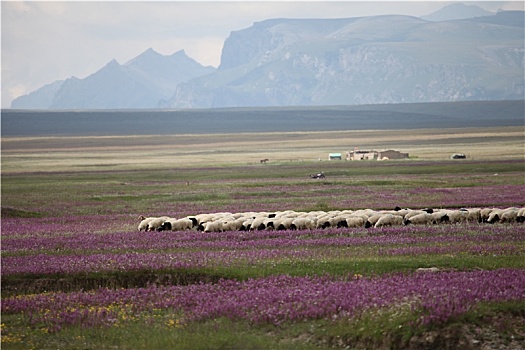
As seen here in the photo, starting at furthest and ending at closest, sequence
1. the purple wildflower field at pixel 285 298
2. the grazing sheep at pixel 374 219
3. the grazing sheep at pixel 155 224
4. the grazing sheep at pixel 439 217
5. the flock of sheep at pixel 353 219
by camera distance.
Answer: the grazing sheep at pixel 155 224, the grazing sheep at pixel 439 217, the grazing sheep at pixel 374 219, the flock of sheep at pixel 353 219, the purple wildflower field at pixel 285 298

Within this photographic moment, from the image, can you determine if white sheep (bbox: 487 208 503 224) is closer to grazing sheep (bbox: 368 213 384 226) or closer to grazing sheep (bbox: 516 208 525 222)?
grazing sheep (bbox: 516 208 525 222)

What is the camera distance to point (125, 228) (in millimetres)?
35375

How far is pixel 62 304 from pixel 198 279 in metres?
4.45

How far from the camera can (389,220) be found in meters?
32.3

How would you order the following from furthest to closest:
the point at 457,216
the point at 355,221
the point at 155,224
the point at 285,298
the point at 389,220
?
the point at 155,224 < the point at 457,216 < the point at 389,220 < the point at 355,221 < the point at 285,298

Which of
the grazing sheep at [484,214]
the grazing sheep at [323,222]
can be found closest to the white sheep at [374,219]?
the grazing sheep at [323,222]

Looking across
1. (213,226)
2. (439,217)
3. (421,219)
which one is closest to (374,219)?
(421,219)

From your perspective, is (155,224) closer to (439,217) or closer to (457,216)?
(439,217)

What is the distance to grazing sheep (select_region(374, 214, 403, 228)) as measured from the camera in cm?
3216

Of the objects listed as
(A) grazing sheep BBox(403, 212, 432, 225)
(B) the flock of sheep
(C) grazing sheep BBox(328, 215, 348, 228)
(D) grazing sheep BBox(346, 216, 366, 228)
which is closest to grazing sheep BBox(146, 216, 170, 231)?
(B) the flock of sheep

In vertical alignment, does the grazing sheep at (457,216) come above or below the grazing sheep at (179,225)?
above

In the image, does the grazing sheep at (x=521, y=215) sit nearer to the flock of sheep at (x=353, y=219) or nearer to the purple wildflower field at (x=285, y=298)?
the flock of sheep at (x=353, y=219)

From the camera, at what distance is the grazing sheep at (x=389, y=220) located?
3216cm

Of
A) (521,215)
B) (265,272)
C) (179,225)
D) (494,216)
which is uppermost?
(521,215)
